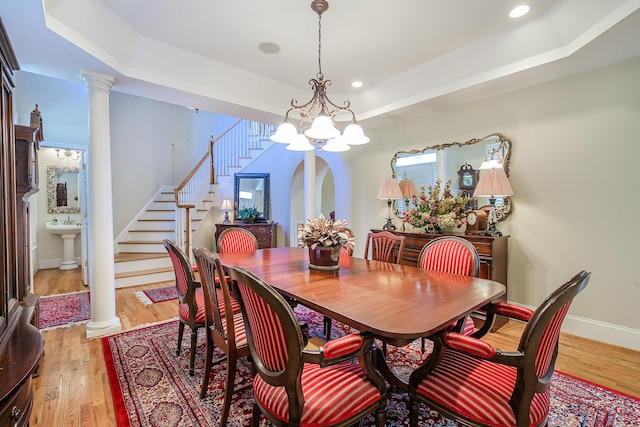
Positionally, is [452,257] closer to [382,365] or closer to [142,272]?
[382,365]

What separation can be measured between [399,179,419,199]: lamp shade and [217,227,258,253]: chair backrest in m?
2.15

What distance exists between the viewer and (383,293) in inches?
65.9

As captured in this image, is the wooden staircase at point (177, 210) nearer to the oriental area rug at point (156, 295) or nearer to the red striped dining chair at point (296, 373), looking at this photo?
the oriental area rug at point (156, 295)

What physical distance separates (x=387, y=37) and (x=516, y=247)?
2592mm

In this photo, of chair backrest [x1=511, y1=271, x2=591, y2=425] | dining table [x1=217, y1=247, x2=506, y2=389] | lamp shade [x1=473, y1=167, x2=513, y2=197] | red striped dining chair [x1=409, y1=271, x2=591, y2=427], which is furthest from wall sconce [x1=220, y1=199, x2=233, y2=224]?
chair backrest [x1=511, y1=271, x2=591, y2=425]

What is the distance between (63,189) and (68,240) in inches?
41.2

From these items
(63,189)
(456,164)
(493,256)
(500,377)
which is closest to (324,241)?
(500,377)

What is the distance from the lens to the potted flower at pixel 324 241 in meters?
2.16

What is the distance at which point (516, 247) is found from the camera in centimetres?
330

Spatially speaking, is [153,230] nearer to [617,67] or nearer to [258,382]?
[258,382]

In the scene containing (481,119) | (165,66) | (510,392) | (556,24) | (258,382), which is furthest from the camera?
(481,119)

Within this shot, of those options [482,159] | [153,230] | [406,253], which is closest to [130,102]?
[153,230]

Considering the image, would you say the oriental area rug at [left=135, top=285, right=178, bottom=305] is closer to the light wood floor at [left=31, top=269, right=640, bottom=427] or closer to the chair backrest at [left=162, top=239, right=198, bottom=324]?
the light wood floor at [left=31, top=269, right=640, bottom=427]

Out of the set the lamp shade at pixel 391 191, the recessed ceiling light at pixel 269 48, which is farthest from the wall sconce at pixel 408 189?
the recessed ceiling light at pixel 269 48
